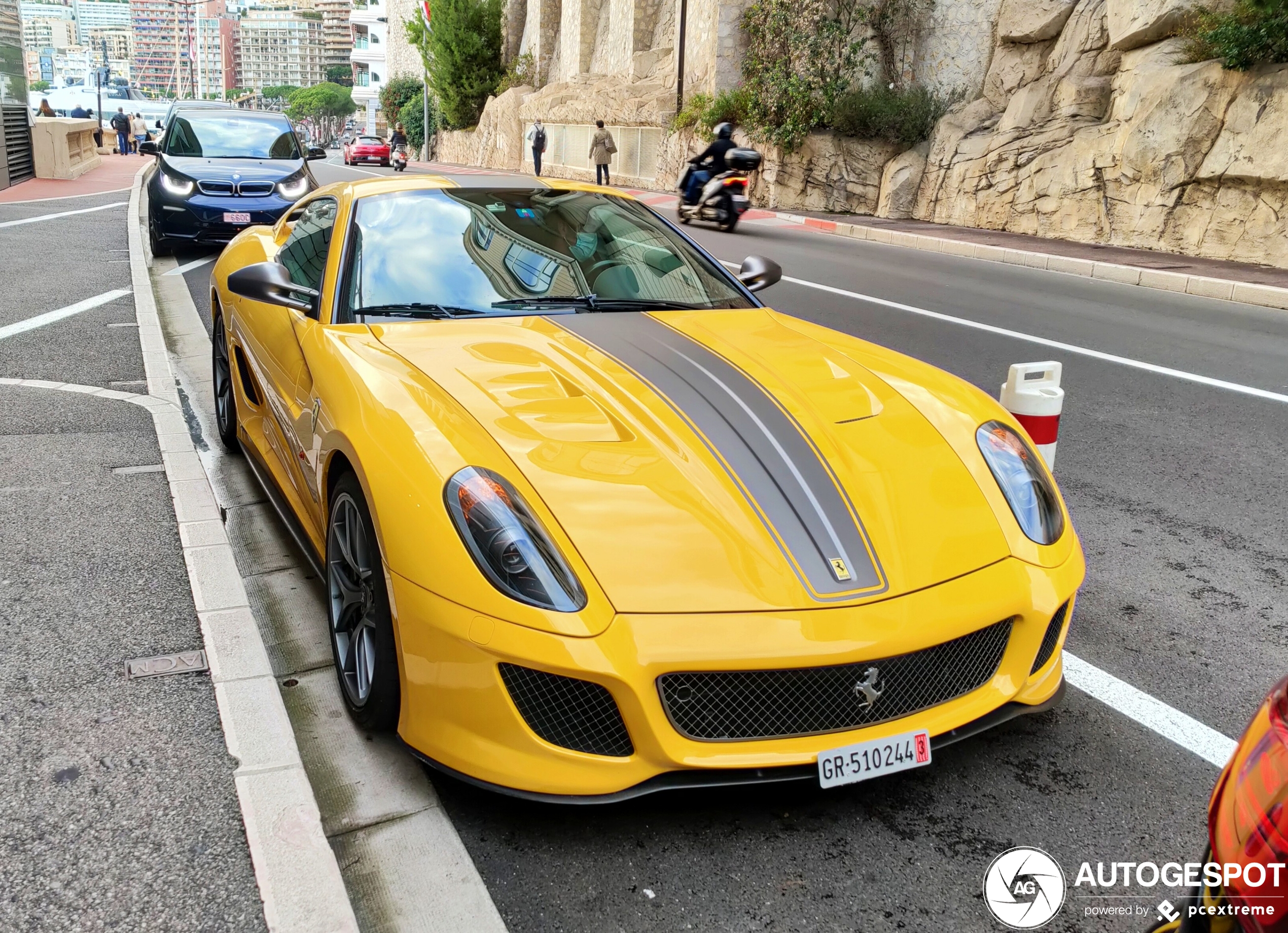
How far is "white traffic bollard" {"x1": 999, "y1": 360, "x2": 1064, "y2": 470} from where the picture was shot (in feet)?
12.8

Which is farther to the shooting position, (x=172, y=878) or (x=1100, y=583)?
(x=1100, y=583)

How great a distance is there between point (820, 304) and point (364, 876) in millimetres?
8914

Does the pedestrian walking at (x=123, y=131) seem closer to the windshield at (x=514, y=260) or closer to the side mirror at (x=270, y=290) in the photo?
the windshield at (x=514, y=260)

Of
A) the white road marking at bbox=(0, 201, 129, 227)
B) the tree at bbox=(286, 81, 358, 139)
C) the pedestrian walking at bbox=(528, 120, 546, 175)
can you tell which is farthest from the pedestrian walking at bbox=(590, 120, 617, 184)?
the tree at bbox=(286, 81, 358, 139)

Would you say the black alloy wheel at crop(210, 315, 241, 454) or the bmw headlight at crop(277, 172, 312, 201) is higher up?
the bmw headlight at crop(277, 172, 312, 201)

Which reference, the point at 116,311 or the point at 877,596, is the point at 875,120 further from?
the point at 877,596

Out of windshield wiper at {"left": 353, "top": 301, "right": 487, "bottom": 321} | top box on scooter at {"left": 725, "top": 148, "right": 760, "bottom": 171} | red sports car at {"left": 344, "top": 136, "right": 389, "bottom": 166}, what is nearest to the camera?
windshield wiper at {"left": 353, "top": 301, "right": 487, "bottom": 321}

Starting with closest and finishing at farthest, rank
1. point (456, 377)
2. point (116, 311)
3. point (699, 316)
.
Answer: point (456, 377) → point (699, 316) → point (116, 311)

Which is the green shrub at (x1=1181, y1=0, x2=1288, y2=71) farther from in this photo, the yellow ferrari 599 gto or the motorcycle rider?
the yellow ferrari 599 gto

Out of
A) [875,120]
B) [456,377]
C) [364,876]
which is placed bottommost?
[364,876]

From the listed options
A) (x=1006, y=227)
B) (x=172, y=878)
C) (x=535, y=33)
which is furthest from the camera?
(x=535, y=33)

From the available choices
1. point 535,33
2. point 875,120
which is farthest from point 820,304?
point 535,33

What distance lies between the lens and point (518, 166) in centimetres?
4912

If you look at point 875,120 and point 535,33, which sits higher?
point 535,33
